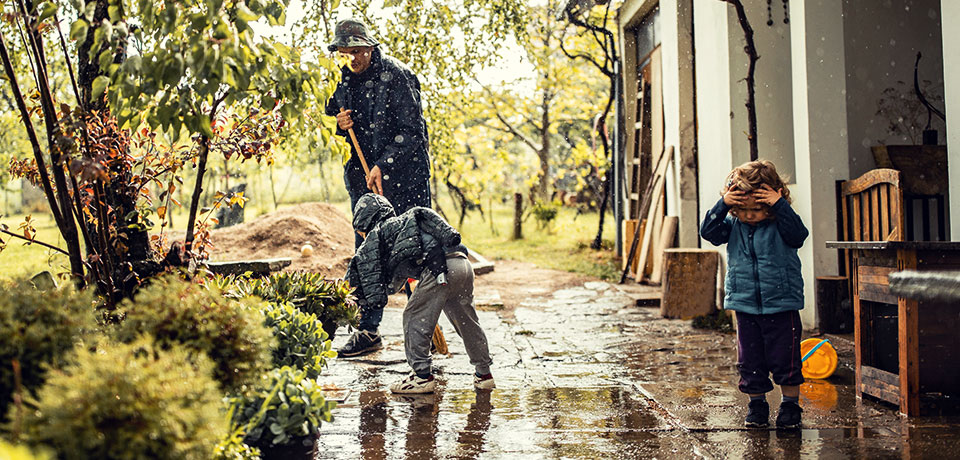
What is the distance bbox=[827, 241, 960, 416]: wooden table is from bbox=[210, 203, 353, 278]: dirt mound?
7132mm

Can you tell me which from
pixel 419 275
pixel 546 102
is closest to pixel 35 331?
pixel 419 275

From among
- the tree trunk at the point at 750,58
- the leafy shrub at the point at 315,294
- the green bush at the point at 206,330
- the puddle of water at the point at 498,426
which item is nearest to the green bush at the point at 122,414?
the green bush at the point at 206,330

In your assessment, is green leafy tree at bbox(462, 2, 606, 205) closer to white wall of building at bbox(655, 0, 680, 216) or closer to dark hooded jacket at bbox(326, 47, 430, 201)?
white wall of building at bbox(655, 0, 680, 216)

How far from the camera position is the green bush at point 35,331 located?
7.01ft

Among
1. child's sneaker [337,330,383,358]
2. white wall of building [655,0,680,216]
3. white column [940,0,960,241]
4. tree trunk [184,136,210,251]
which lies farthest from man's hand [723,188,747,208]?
white wall of building [655,0,680,216]

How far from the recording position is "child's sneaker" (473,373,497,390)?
4.76 m

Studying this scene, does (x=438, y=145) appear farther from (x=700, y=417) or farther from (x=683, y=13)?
(x=700, y=417)

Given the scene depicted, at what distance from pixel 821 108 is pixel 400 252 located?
371cm

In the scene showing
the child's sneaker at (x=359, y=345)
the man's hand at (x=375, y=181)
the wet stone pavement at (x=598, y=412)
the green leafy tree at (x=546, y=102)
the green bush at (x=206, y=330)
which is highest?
the green leafy tree at (x=546, y=102)

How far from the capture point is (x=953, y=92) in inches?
190

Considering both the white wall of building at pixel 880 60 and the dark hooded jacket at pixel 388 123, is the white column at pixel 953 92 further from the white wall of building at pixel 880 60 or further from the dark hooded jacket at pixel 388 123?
the dark hooded jacket at pixel 388 123

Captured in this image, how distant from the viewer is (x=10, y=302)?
7.27ft

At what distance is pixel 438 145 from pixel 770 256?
6.60 metres

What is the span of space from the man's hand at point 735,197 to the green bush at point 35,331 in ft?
9.44
